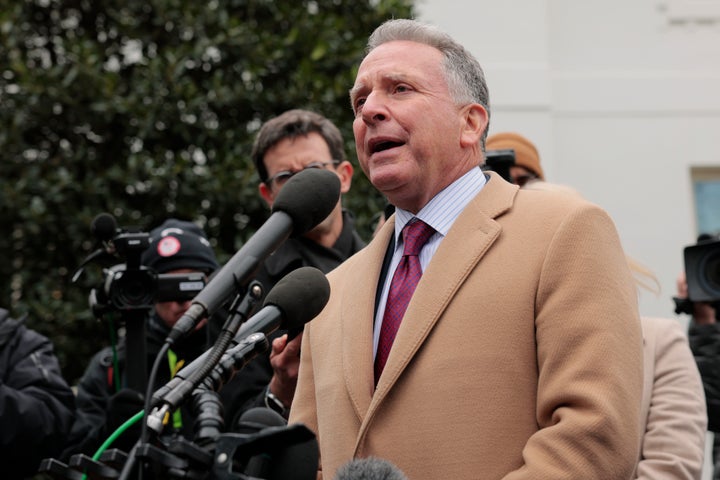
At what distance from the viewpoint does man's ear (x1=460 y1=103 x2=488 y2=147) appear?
114 inches

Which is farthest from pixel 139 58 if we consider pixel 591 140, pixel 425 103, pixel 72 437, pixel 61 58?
pixel 425 103

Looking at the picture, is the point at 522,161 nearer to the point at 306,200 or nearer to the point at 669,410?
the point at 669,410

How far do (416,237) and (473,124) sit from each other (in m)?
0.39

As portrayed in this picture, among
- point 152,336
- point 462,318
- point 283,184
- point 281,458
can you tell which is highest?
point 283,184

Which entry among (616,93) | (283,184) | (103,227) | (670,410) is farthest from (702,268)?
(616,93)

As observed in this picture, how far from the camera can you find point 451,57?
2.93 metres

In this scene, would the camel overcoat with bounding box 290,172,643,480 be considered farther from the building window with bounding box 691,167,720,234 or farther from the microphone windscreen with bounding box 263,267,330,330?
the building window with bounding box 691,167,720,234

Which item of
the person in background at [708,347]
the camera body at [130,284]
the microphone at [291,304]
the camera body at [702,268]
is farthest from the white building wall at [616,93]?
the microphone at [291,304]

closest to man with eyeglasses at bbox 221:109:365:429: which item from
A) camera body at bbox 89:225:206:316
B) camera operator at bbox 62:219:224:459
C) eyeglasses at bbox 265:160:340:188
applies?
eyeglasses at bbox 265:160:340:188

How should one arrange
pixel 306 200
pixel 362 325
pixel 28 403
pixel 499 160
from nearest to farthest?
pixel 306 200
pixel 362 325
pixel 499 160
pixel 28 403

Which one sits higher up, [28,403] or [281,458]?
[281,458]

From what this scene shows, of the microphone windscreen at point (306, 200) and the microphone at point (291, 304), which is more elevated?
the microphone windscreen at point (306, 200)

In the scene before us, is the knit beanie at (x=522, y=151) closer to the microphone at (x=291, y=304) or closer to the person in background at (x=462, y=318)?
the person in background at (x=462, y=318)

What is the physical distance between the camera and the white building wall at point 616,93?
8.95 meters
